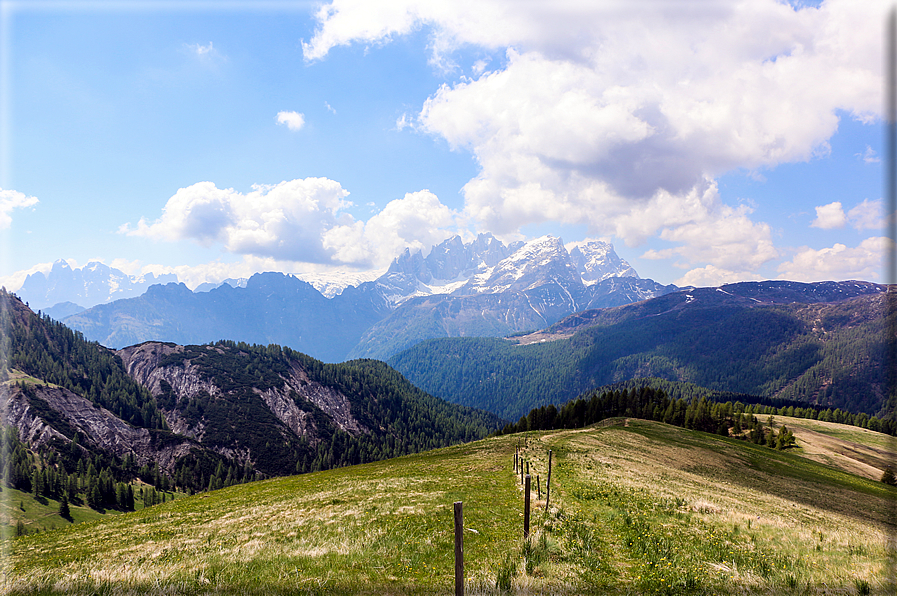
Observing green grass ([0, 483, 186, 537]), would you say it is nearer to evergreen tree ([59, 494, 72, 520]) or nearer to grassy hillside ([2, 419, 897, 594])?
evergreen tree ([59, 494, 72, 520])

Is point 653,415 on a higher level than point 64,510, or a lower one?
higher

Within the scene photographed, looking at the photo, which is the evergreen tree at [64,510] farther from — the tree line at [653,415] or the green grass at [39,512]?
the tree line at [653,415]

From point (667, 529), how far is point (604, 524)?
2.84m

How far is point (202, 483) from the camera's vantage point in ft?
565

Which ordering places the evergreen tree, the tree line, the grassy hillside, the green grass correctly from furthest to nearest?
the tree line < the evergreen tree < the green grass < the grassy hillside

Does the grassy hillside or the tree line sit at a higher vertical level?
the grassy hillside

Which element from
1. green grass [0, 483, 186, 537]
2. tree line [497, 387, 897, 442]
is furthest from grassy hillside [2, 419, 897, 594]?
tree line [497, 387, 897, 442]

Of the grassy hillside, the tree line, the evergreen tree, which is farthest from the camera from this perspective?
the tree line

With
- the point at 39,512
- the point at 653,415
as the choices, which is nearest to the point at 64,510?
the point at 39,512

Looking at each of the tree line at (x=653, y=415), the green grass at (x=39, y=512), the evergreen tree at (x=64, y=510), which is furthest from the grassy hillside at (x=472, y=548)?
the evergreen tree at (x=64, y=510)

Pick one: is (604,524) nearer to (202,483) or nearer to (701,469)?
(701,469)

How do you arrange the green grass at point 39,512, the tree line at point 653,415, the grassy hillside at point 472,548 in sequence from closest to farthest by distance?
the grassy hillside at point 472,548 < the green grass at point 39,512 < the tree line at point 653,415

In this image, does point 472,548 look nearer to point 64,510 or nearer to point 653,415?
point 653,415

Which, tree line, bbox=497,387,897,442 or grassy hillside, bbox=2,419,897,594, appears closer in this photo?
grassy hillside, bbox=2,419,897,594
